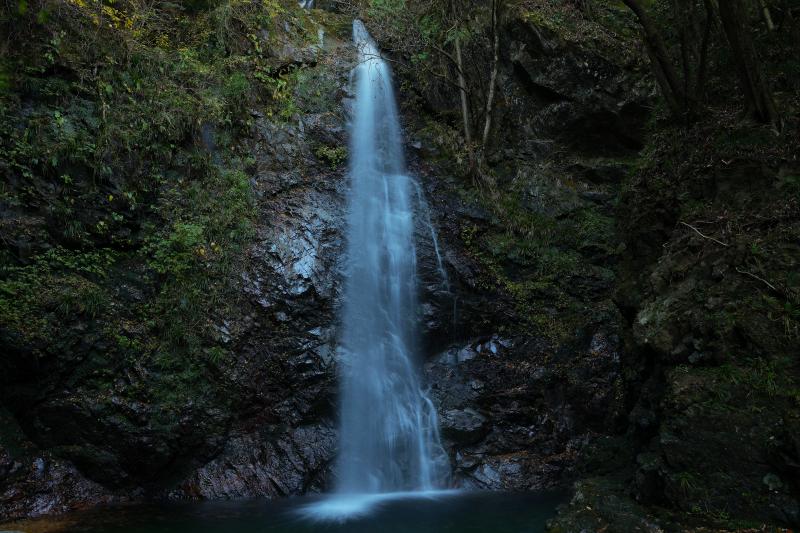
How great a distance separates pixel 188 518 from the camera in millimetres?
6234

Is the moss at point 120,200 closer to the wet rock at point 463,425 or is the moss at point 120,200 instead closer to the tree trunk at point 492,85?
the wet rock at point 463,425

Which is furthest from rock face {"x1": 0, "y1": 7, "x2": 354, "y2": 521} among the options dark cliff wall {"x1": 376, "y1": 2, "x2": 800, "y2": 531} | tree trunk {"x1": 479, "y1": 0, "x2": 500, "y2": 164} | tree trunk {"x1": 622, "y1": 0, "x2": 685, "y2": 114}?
tree trunk {"x1": 622, "y1": 0, "x2": 685, "y2": 114}

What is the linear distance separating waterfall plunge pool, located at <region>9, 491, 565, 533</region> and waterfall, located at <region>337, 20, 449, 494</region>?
1.91ft

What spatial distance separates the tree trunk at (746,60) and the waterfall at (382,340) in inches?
223

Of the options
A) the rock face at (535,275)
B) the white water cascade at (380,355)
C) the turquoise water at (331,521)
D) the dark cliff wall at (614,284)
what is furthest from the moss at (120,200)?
the dark cliff wall at (614,284)

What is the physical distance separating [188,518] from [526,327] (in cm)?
599

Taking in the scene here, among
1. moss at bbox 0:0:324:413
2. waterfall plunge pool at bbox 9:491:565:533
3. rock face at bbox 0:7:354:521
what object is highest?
moss at bbox 0:0:324:413

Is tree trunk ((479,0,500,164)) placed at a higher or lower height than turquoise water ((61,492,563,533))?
higher

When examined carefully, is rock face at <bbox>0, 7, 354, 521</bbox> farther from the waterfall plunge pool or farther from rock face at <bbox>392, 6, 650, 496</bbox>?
rock face at <bbox>392, 6, 650, 496</bbox>

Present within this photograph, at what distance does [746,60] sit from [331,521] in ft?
24.4

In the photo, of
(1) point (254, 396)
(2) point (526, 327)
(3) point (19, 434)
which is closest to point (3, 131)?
(3) point (19, 434)

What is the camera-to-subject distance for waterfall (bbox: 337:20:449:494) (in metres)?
7.87

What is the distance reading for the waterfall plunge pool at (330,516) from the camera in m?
5.87

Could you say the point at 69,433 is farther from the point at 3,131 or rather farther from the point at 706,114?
the point at 706,114
